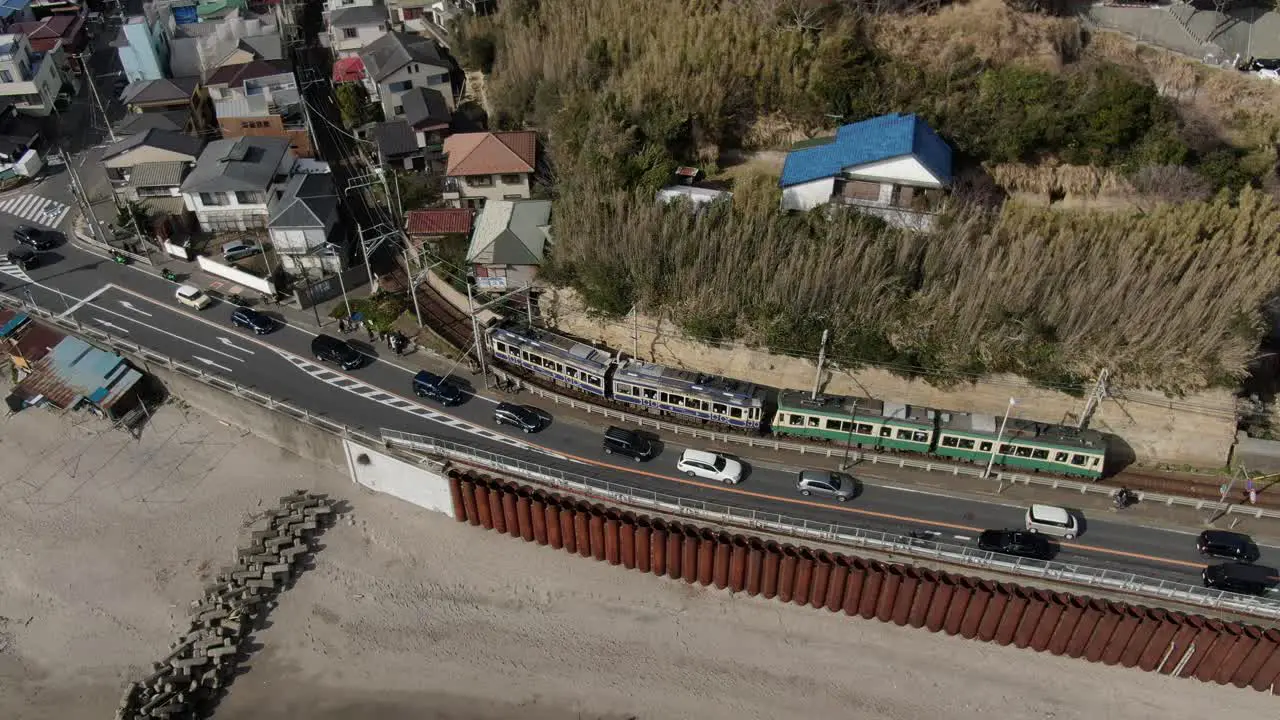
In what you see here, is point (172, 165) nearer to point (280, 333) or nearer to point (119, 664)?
point (280, 333)

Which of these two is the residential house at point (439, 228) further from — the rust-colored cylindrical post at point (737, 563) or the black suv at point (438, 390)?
the rust-colored cylindrical post at point (737, 563)

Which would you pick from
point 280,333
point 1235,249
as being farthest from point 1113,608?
point 280,333

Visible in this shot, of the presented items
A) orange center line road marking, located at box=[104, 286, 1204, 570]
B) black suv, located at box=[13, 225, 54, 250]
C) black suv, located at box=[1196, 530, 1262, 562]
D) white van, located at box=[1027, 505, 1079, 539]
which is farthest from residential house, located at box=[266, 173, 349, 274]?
black suv, located at box=[1196, 530, 1262, 562]

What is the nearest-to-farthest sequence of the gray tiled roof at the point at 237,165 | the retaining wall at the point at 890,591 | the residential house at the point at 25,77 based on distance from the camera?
1. the retaining wall at the point at 890,591
2. the gray tiled roof at the point at 237,165
3. the residential house at the point at 25,77

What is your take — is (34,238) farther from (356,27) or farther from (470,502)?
(470,502)

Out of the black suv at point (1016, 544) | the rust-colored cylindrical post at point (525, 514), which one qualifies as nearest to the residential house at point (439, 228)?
the rust-colored cylindrical post at point (525, 514)

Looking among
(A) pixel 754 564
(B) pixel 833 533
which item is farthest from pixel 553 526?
(B) pixel 833 533

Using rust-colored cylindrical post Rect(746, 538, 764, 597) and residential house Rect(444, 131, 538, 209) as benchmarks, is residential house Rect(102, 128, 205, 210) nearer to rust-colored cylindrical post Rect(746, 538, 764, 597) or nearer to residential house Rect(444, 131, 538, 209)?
residential house Rect(444, 131, 538, 209)
